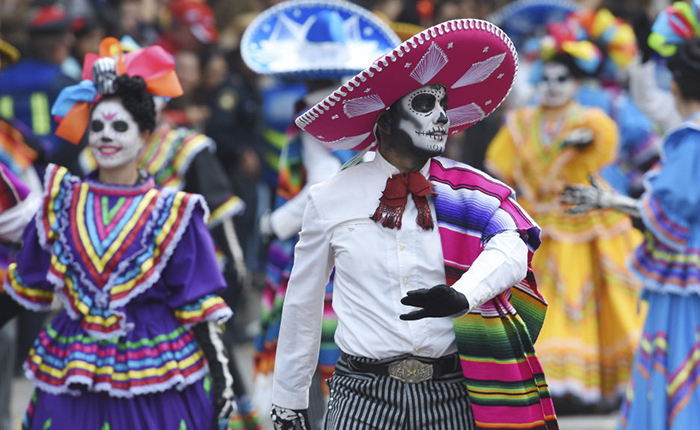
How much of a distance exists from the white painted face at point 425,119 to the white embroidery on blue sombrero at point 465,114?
0.24m

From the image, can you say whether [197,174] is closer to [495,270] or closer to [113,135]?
[113,135]

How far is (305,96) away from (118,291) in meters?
2.26

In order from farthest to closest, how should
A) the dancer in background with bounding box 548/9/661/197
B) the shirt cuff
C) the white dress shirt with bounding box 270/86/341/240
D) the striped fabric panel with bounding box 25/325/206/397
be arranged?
the dancer in background with bounding box 548/9/661/197 → the white dress shirt with bounding box 270/86/341/240 → the striped fabric panel with bounding box 25/325/206/397 → the shirt cuff

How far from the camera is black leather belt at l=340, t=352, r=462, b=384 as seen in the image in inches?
146

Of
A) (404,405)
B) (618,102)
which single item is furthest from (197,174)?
(618,102)

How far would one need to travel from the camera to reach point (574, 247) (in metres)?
7.50

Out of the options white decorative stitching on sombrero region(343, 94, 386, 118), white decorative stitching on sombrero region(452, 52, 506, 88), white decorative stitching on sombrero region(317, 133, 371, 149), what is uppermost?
white decorative stitching on sombrero region(452, 52, 506, 88)

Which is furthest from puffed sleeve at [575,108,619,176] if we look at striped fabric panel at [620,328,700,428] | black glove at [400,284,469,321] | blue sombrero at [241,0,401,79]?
black glove at [400,284,469,321]

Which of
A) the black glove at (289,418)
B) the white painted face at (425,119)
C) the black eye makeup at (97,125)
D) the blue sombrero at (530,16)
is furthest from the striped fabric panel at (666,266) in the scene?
the blue sombrero at (530,16)

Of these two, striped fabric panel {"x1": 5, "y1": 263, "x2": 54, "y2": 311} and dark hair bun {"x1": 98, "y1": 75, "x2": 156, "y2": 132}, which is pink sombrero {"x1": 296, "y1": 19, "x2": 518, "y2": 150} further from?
striped fabric panel {"x1": 5, "y1": 263, "x2": 54, "y2": 311}

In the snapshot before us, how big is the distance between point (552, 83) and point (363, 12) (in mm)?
1618

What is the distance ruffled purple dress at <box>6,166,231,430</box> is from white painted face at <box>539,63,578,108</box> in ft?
12.1

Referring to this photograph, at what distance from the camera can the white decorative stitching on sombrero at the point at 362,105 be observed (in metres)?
3.82

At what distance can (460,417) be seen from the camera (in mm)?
3736
